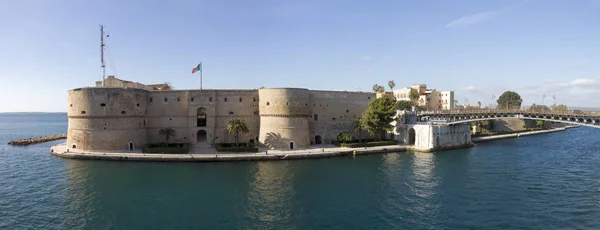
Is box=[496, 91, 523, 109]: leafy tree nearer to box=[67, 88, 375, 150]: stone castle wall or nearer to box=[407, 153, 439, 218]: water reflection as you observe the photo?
box=[407, 153, 439, 218]: water reflection

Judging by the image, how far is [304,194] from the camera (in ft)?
85.1

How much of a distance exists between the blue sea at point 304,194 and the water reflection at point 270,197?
0.08 meters

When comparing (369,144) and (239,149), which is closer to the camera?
(239,149)

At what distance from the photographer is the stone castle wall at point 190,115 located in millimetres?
43688

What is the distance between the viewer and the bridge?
40.6 metres

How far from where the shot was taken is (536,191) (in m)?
27.1

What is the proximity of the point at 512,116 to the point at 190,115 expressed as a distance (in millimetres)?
50537

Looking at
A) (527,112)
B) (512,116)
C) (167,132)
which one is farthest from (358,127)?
(167,132)

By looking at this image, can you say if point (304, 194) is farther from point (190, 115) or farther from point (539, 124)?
point (539, 124)

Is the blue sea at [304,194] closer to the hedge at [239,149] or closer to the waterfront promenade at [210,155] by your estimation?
the waterfront promenade at [210,155]

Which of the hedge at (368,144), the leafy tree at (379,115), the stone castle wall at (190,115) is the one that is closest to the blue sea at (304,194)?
the hedge at (368,144)

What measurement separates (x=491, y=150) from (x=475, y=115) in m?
7.47

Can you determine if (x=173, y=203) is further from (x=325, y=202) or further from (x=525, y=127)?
(x=525, y=127)

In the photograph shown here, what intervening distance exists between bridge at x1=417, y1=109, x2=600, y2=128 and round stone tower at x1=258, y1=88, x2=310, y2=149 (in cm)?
2091
